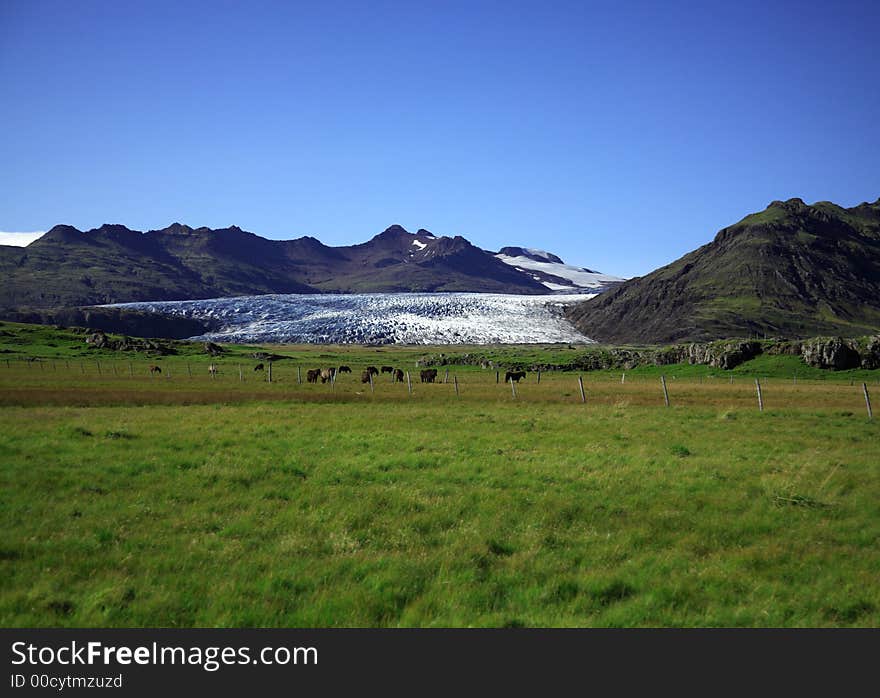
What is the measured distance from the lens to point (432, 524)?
37.1 feet

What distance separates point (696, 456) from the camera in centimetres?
1891

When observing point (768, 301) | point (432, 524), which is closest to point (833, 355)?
point (432, 524)

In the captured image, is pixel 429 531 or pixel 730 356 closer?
pixel 429 531

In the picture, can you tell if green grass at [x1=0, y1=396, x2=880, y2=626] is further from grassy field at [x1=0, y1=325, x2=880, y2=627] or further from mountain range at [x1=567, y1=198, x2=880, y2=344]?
mountain range at [x1=567, y1=198, x2=880, y2=344]

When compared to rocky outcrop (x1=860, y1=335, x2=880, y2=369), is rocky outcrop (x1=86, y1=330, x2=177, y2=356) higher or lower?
higher

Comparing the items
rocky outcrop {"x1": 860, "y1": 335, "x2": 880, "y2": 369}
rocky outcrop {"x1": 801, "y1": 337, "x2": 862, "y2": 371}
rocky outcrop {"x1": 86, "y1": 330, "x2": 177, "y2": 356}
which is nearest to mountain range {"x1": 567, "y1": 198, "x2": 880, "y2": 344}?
rocky outcrop {"x1": 801, "y1": 337, "x2": 862, "y2": 371}

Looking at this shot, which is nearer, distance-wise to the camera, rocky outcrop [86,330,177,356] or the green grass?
the green grass

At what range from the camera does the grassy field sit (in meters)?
7.89

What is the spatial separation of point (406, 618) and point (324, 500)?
18.8 feet

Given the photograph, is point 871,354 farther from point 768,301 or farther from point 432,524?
point 768,301

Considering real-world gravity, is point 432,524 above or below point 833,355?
below

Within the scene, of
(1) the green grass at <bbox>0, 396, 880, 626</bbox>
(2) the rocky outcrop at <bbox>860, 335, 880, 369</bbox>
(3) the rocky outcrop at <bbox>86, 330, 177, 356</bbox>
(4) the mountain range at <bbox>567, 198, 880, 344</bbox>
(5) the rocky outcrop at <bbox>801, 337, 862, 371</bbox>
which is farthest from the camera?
(4) the mountain range at <bbox>567, 198, 880, 344</bbox>

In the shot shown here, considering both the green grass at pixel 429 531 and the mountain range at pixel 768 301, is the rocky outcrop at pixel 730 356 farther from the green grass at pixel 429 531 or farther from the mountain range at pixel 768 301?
the mountain range at pixel 768 301
